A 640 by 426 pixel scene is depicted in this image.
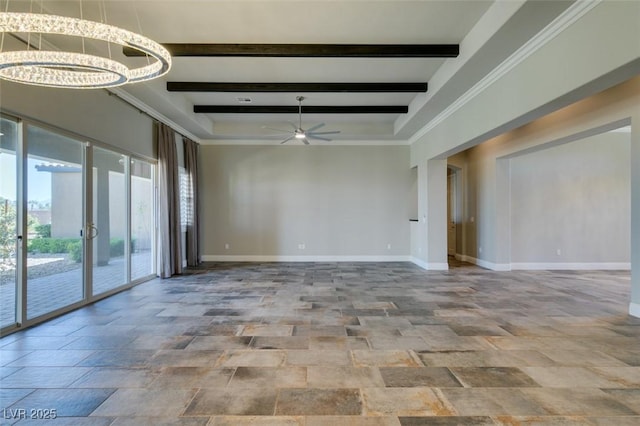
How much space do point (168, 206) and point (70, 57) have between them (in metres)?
4.27

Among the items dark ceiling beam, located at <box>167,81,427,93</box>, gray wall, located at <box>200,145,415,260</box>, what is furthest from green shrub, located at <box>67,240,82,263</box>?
gray wall, located at <box>200,145,415,260</box>

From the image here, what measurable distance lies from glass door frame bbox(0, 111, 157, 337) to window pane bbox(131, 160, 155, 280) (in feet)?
0.56

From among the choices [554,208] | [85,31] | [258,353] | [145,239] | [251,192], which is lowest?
[258,353]

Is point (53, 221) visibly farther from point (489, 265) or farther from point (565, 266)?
point (565, 266)

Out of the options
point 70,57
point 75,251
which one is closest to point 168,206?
point 75,251

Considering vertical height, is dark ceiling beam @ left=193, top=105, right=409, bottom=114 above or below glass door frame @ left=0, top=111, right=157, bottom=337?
above

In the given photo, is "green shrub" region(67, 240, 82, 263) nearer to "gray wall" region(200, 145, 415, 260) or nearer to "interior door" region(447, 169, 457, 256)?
"gray wall" region(200, 145, 415, 260)

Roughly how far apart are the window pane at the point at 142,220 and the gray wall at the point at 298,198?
2160mm

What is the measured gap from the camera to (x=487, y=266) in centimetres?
731

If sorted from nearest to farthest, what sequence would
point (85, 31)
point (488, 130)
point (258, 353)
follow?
point (85, 31)
point (258, 353)
point (488, 130)

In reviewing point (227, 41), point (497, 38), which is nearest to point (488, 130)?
point (497, 38)

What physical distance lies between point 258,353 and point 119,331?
5.79 feet

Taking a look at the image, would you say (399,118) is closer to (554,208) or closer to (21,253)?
(554,208)

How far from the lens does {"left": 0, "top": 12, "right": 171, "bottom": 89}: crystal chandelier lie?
74.8 inches
